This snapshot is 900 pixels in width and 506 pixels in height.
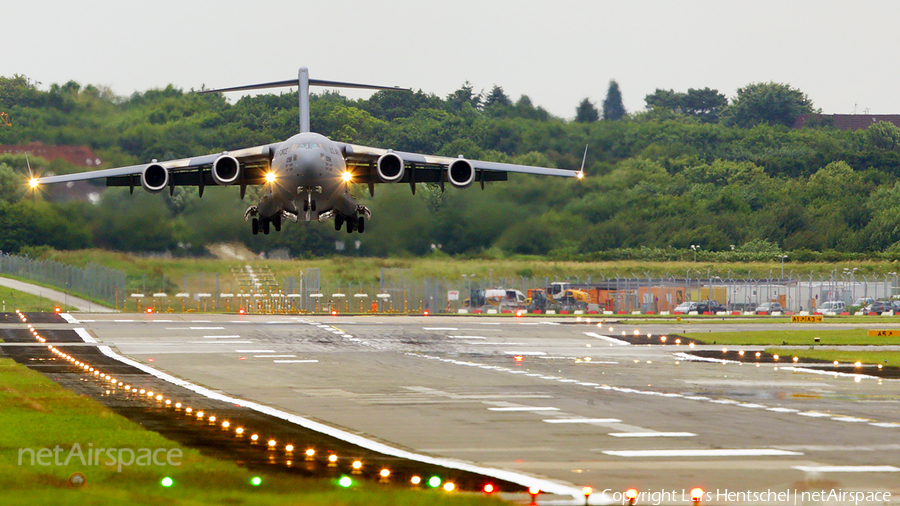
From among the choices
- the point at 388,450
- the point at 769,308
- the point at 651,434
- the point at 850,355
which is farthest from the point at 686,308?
the point at 388,450

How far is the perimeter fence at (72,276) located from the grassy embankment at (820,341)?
29.3m

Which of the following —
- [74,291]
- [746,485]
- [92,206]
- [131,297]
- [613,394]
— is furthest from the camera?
[74,291]

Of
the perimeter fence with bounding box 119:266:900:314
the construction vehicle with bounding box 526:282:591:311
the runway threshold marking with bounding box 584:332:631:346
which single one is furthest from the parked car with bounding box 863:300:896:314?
the runway threshold marking with bounding box 584:332:631:346

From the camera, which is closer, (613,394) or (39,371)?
(613,394)

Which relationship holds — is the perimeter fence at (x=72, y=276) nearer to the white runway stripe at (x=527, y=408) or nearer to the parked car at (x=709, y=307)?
the white runway stripe at (x=527, y=408)

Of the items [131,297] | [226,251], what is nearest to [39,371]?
[226,251]

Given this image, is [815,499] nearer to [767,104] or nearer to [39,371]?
[39,371]

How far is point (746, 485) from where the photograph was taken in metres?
13.6

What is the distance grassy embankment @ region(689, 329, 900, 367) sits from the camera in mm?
37469

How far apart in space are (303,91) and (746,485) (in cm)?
3457

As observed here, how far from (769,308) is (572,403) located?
49.0 metres

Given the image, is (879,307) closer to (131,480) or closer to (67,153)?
(67,153)

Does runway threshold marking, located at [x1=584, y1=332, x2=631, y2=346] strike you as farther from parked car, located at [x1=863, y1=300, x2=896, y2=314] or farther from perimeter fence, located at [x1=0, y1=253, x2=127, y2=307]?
parked car, located at [x1=863, y1=300, x2=896, y2=314]

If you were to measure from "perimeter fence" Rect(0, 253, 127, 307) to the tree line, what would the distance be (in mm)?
3622
